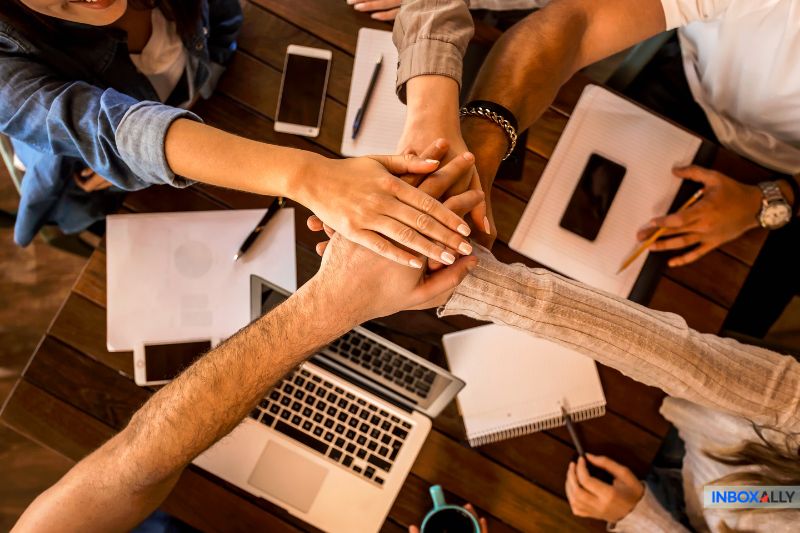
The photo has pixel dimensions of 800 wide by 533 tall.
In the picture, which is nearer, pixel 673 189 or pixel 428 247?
pixel 428 247

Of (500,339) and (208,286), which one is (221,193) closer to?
(208,286)

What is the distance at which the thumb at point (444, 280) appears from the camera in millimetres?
986

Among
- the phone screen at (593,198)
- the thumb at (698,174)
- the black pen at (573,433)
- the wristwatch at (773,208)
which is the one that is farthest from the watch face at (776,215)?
the black pen at (573,433)

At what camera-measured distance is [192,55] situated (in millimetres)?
1272

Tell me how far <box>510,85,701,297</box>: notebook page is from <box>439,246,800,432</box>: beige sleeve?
197mm

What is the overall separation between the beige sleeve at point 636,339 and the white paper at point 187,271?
46 centimetres

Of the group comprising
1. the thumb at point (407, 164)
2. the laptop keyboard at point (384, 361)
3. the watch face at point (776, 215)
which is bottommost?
the laptop keyboard at point (384, 361)

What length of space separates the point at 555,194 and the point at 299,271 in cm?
63

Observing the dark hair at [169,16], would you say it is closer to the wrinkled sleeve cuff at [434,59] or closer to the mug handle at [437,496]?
the wrinkled sleeve cuff at [434,59]

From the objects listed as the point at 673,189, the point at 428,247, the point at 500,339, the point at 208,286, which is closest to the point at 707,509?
the point at 500,339

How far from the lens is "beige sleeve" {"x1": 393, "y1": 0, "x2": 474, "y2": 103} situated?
44.4 inches

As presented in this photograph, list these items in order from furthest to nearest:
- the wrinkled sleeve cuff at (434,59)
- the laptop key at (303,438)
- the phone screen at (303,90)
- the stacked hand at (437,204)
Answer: the phone screen at (303,90), the laptop key at (303,438), the wrinkled sleeve cuff at (434,59), the stacked hand at (437,204)

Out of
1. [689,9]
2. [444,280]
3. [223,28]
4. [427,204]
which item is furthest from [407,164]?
[689,9]

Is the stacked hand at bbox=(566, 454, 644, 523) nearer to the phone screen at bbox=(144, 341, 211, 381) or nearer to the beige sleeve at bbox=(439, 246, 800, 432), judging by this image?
the beige sleeve at bbox=(439, 246, 800, 432)
